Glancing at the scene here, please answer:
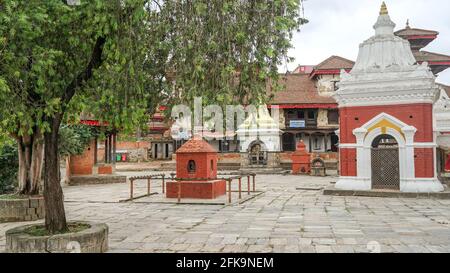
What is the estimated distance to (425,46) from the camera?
132 feet

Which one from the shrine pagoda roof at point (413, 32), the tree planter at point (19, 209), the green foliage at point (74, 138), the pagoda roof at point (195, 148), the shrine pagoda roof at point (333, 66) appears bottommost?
the tree planter at point (19, 209)

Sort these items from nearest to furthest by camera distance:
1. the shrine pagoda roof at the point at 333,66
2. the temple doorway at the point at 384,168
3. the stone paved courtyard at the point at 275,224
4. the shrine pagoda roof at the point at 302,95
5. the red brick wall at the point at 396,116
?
1. the stone paved courtyard at the point at 275,224
2. the red brick wall at the point at 396,116
3. the temple doorway at the point at 384,168
4. the shrine pagoda roof at the point at 302,95
5. the shrine pagoda roof at the point at 333,66

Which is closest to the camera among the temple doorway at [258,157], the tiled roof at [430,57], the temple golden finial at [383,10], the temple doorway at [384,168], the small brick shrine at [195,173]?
the small brick shrine at [195,173]

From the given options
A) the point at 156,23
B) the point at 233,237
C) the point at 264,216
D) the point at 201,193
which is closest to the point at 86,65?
the point at 156,23

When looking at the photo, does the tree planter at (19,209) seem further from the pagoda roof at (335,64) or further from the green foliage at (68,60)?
the pagoda roof at (335,64)

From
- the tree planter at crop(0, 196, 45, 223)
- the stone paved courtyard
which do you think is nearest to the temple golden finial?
the stone paved courtyard

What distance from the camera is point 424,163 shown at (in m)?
16.2

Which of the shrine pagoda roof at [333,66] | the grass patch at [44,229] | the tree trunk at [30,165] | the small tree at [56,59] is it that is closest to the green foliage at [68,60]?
the small tree at [56,59]

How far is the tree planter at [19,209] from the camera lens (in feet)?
35.4

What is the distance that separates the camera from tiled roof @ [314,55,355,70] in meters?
41.9

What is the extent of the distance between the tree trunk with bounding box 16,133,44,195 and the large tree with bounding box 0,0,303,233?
4.22 metres

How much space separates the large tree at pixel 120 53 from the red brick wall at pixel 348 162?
36.8 feet
